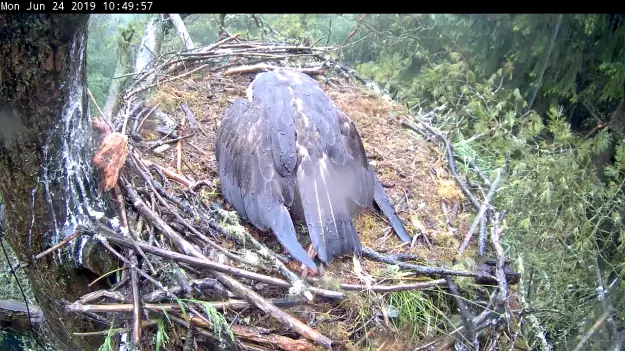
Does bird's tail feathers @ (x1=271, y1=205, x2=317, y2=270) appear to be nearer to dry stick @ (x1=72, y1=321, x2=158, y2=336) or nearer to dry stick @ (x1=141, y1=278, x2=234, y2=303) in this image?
dry stick @ (x1=141, y1=278, x2=234, y2=303)

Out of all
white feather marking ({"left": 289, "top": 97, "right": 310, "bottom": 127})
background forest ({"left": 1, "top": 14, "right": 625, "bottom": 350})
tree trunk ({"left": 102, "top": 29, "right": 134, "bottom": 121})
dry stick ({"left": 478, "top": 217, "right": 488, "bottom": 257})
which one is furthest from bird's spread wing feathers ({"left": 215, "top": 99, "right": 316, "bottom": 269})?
background forest ({"left": 1, "top": 14, "right": 625, "bottom": 350})

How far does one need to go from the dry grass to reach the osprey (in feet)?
0.41

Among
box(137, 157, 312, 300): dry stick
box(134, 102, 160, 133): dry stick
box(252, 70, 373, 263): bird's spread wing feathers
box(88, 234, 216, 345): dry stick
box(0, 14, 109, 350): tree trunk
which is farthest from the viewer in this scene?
box(134, 102, 160, 133): dry stick

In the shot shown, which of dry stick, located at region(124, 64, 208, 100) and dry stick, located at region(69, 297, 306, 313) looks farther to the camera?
dry stick, located at region(124, 64, 208, 100)

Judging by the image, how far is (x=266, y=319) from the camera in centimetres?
271

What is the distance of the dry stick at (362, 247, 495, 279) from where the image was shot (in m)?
2.97

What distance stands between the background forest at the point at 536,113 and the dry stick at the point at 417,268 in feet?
1.35

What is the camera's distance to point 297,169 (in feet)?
10.9

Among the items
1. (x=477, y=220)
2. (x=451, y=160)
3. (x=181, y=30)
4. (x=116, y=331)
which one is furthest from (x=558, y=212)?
(x=116, y=331)

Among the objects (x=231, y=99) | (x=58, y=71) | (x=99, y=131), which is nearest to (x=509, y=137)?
(x=231, y=99)

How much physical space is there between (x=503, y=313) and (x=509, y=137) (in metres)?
2.82

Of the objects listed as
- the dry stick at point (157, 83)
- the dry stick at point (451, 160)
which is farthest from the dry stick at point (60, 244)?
the dry stick at point (451, 160)
